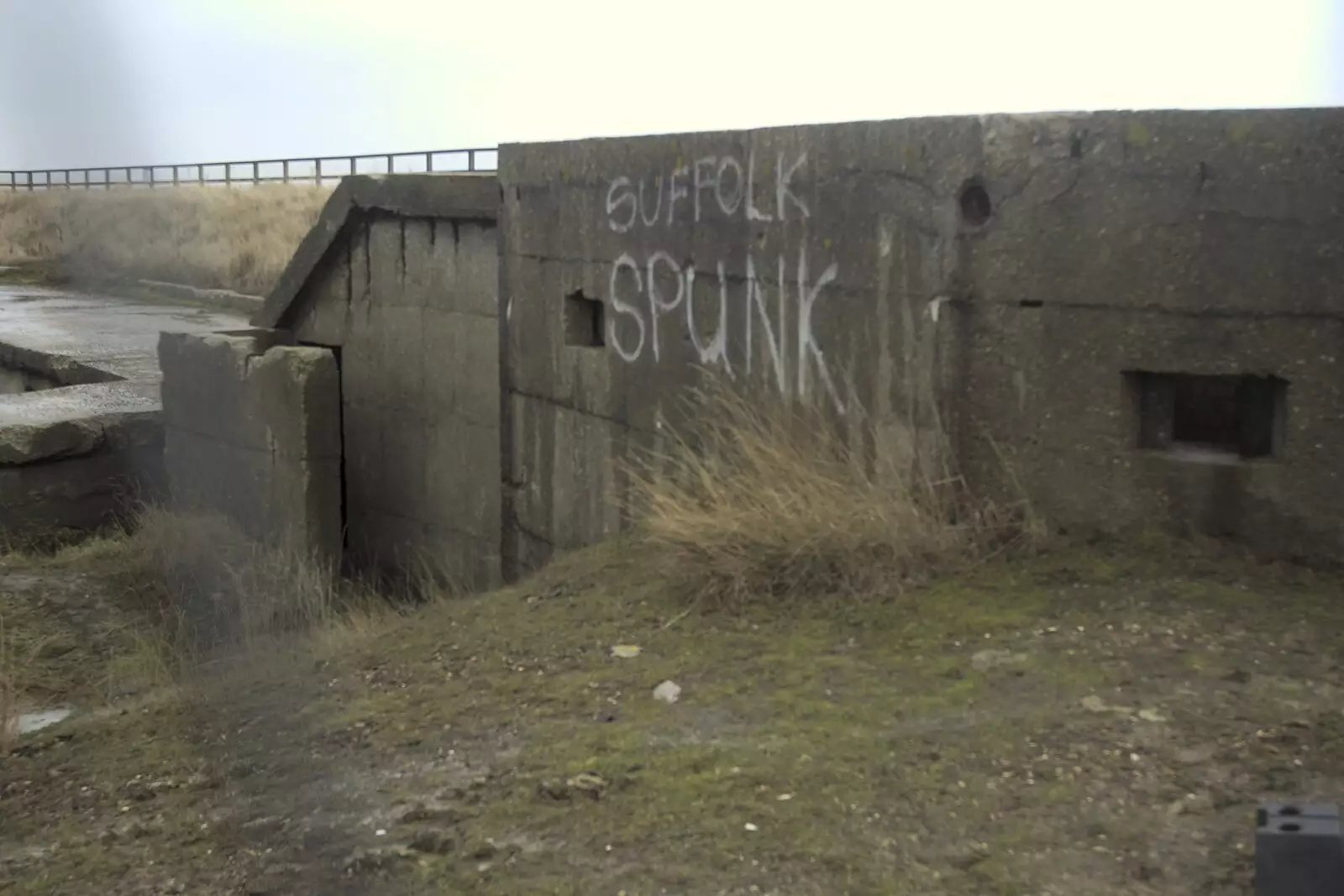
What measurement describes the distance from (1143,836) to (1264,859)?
426mm

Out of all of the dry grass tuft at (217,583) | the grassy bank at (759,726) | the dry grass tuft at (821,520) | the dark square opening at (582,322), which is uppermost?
the dark square opening at (582,322)

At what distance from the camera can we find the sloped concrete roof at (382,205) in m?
8.18

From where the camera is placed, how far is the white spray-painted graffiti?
17.5ft

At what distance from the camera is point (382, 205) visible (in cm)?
909

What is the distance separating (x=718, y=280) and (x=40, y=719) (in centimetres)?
332

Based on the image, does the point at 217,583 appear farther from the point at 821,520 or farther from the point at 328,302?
the point at 821,520

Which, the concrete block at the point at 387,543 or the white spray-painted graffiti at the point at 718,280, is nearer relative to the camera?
the white spray-painted graffiti at the point at 718,280

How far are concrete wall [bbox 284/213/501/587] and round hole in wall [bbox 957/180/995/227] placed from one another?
3907 millimetres

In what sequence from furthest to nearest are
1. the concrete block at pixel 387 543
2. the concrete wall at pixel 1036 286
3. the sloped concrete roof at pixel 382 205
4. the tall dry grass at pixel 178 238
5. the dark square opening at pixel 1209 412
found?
1. the tall dry grass at pixel 178 238
2. the concrete block at pixel 387 543
3. the sloped concrete roof at pixel 382 205
4. the dark square opening at pixel 1209 412
5. the concrete wall at pixel 1036 286

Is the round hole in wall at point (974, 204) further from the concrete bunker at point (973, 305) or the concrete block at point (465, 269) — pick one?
the concrete block at point (465, 269)

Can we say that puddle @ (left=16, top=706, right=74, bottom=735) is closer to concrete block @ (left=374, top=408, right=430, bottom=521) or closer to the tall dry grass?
concrete block @ (left=374, top=408, right=430, bottom=521)

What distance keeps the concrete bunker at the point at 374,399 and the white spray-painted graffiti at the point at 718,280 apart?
1.87m

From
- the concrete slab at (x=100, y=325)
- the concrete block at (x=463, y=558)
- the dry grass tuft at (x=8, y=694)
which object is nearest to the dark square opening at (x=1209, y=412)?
the dry grass tuft at (x=8, y=694)

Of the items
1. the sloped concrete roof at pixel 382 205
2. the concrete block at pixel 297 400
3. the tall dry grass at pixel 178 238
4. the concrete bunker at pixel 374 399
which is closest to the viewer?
the sloped concrete roof at pixel 382 205
